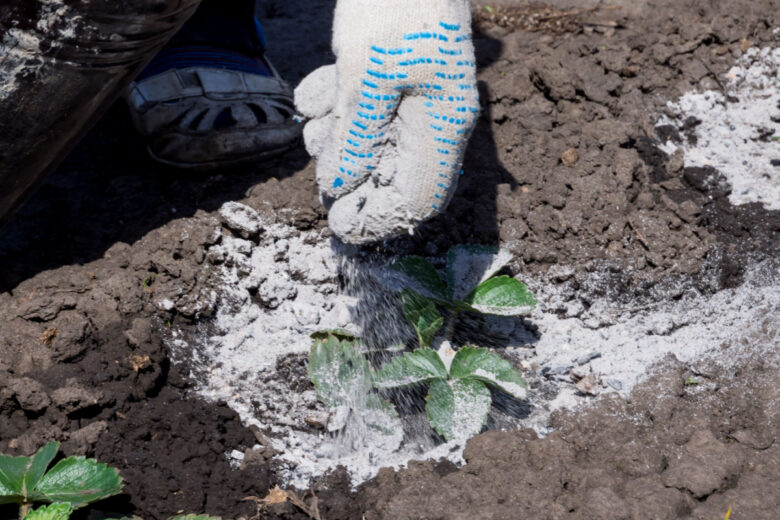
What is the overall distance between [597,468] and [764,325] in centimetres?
71

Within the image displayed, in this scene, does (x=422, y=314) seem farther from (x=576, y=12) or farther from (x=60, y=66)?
(x=576, y=12)

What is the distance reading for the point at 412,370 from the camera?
192 cm

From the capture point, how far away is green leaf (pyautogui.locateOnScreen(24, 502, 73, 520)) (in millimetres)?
1436

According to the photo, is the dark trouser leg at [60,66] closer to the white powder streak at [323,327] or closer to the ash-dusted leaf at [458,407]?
the white powder streak at [323,327]

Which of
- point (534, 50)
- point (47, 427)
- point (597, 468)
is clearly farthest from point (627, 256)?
point (47, 427)

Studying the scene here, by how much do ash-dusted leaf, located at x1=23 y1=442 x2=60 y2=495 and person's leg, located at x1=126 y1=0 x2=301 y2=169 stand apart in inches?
42.7

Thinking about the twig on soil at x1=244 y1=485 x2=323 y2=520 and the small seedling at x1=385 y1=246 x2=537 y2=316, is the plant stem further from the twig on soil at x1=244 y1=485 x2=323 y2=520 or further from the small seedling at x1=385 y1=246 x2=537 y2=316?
the twig on soil at x1=244 y1=485 x2=323 y2=520

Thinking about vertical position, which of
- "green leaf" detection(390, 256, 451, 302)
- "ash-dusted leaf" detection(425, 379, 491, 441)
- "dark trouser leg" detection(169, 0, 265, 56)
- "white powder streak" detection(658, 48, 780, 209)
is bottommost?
"white powder streak" detection(658, 48, 780, 209)

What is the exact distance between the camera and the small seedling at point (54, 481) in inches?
59.9

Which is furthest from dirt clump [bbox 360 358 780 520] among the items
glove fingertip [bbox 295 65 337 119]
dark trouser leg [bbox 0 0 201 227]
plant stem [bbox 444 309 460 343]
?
dark trouser leg [bbox 0 0 201 227]

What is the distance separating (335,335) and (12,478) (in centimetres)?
86

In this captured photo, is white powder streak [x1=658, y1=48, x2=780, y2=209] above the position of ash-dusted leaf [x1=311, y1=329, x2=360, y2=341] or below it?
below

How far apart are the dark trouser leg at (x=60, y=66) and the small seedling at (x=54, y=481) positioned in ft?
2.37

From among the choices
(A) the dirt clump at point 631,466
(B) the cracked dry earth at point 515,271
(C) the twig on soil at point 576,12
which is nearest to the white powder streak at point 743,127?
(B) the cracked dry earth at point 515,271
